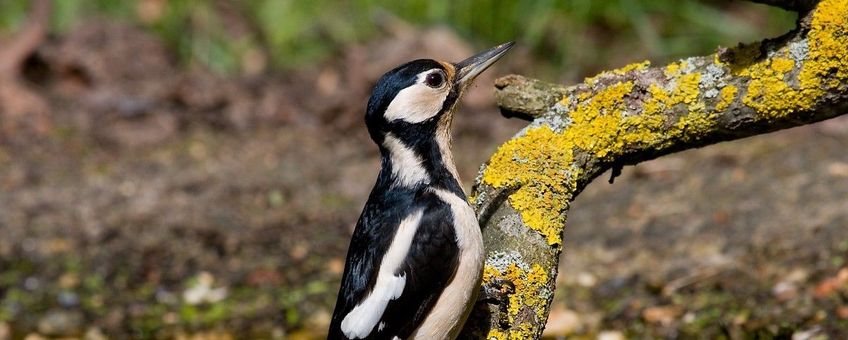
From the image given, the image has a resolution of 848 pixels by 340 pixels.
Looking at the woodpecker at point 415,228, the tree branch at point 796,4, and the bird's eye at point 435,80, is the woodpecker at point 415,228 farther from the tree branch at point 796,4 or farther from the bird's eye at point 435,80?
the tree branch at point 796,4

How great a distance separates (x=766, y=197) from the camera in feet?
A: 18.0

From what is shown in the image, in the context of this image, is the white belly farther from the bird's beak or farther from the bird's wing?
the bird's beak

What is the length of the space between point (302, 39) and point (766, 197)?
13.1ft

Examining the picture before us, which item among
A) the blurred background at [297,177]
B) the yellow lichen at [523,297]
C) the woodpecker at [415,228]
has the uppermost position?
the blurred background at [297,177]

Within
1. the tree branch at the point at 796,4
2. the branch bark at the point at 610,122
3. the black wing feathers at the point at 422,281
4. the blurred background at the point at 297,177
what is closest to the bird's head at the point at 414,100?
the branch bark at the point at 610,122

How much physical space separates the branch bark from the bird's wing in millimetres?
147

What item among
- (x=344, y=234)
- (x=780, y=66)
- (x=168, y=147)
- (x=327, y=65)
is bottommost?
(x=780, y=66)

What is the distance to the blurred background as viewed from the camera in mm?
4836

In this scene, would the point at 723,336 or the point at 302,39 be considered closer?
the point at 723,336

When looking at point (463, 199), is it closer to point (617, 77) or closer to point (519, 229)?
point (519, 229)

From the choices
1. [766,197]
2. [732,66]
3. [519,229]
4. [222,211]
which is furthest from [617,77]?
[222,211]

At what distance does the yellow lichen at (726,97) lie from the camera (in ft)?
9.92

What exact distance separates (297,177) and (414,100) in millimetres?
3653

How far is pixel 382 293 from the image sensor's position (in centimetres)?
311
